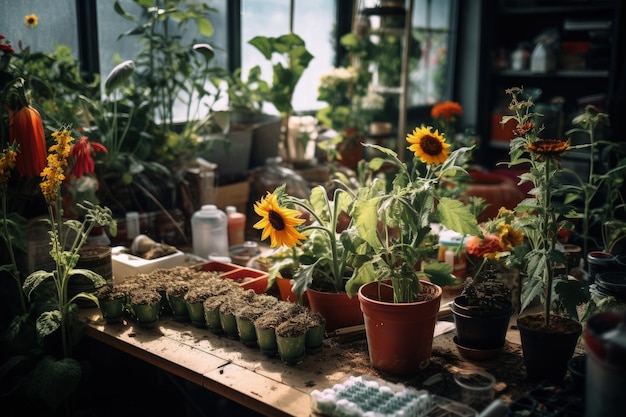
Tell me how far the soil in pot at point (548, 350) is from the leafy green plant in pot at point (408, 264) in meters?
0.22

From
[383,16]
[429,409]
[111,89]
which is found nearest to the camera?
[429,409]

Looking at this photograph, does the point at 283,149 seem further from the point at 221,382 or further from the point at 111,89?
the point at 221,382

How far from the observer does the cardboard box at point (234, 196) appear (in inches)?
108

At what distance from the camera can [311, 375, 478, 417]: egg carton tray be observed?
1.30 metres

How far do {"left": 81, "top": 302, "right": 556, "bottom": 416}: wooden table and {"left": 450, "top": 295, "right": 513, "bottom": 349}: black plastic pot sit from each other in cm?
5

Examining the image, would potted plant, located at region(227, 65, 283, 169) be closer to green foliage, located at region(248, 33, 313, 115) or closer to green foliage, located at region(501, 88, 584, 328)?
green foliage, located at region(248, 33, 313, 115)

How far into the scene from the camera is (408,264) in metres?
1.52

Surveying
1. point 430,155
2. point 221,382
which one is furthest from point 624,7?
point 221,382

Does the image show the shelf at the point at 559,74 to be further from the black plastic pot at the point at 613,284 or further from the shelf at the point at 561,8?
the black plastic pot at the point at 613,284

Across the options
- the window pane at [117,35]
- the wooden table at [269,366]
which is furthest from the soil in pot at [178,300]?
the window pane at [117,35]

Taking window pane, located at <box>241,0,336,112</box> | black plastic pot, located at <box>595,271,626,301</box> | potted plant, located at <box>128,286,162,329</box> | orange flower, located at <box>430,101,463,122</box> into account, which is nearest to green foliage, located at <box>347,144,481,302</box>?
black plastic pot, located at <box>595,271,626,301</box>

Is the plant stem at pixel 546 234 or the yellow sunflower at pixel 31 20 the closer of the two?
the plant stem at pixel 546 234

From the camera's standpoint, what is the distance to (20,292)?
188 centimetres

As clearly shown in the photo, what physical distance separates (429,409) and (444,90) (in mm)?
4122
